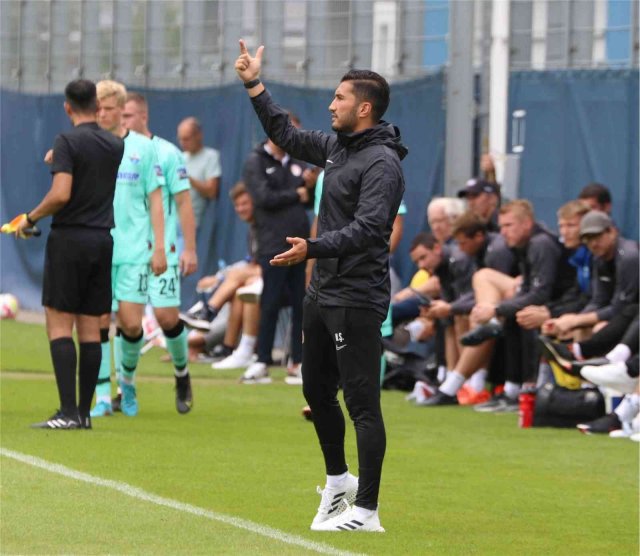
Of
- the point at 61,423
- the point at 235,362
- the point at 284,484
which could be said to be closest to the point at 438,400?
the point at 235,362

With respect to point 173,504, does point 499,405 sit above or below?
below

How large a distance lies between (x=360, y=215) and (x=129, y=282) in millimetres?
4492

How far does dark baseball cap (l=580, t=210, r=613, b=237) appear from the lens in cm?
1161

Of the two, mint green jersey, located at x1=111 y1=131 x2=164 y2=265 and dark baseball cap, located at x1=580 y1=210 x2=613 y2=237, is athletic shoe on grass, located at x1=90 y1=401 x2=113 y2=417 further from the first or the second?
dark baseball cap, located at x1=580 y1=210 x2=613 y2=237

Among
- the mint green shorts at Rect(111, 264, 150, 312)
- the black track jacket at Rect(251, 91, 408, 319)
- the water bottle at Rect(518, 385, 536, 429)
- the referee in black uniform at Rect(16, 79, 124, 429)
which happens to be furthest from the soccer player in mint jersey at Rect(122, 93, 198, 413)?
the black track jacket at Rect(251, 91, 408, 319)

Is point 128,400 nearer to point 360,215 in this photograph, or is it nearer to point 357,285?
point 357,285

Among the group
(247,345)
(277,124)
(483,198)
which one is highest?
(277,124)

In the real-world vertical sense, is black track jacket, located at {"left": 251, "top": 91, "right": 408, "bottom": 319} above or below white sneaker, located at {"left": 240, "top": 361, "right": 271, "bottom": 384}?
above

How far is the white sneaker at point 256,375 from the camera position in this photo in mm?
14664

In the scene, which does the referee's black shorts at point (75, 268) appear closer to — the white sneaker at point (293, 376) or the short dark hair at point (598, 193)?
the short dark hair at point (598, 193)

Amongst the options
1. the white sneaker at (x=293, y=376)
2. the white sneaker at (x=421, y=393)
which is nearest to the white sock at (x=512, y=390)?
the white sneaker at (x=421, y=393)

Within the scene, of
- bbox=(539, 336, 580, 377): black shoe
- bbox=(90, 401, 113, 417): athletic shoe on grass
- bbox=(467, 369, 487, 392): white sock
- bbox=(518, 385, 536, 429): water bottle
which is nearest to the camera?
bbox=(90, 401, 113, 417): athletic shoe on grass

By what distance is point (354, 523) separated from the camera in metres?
7.25

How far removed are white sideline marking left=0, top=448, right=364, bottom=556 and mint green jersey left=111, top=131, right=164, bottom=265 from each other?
2.25 m
